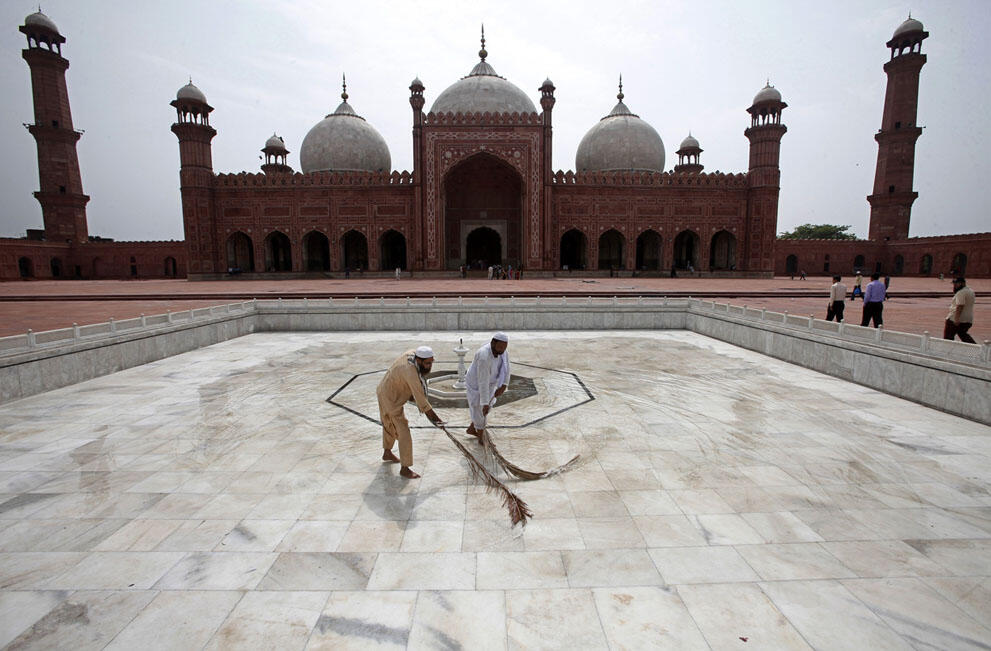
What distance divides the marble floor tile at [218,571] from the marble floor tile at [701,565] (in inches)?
77.5

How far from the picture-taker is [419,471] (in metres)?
3.57

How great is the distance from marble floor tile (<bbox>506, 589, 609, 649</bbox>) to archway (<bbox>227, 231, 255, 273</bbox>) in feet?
81.1

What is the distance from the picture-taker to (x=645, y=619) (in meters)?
2.06

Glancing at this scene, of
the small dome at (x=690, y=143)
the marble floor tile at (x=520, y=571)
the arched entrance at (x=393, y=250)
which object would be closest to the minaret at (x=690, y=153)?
the small dome at (x=690, y=143)

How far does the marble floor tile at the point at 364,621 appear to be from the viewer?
1930mm

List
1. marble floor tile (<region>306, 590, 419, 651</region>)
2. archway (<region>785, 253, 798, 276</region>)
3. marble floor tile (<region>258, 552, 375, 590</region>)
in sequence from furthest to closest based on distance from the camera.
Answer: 1. archway (<region>785, 253, 798, 276</region>)
2. marble floor tile (<region>258, 552, 375, 590</region>)
3. marble floor tile (<region>306, 590, 419, 651</region>)

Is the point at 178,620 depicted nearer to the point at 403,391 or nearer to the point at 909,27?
the point at 403,391

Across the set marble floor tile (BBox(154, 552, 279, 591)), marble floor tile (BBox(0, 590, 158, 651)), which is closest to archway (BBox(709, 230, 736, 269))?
marble floor tile (BBox(154, 552, 279, 591))

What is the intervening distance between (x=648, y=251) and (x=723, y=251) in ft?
12.3

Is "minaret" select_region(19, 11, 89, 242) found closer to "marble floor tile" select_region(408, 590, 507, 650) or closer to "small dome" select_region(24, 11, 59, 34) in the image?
"small dome" select_region(24, 11, 59, 34)

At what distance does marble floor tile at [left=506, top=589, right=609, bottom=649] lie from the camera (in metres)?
1.94

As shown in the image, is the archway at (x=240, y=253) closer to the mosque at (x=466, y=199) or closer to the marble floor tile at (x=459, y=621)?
the mosque at (x=466, y=199)

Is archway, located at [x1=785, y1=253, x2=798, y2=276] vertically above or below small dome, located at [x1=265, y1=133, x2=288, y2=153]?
below

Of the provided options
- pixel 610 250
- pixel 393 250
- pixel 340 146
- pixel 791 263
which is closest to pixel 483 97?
pixel 340 146
